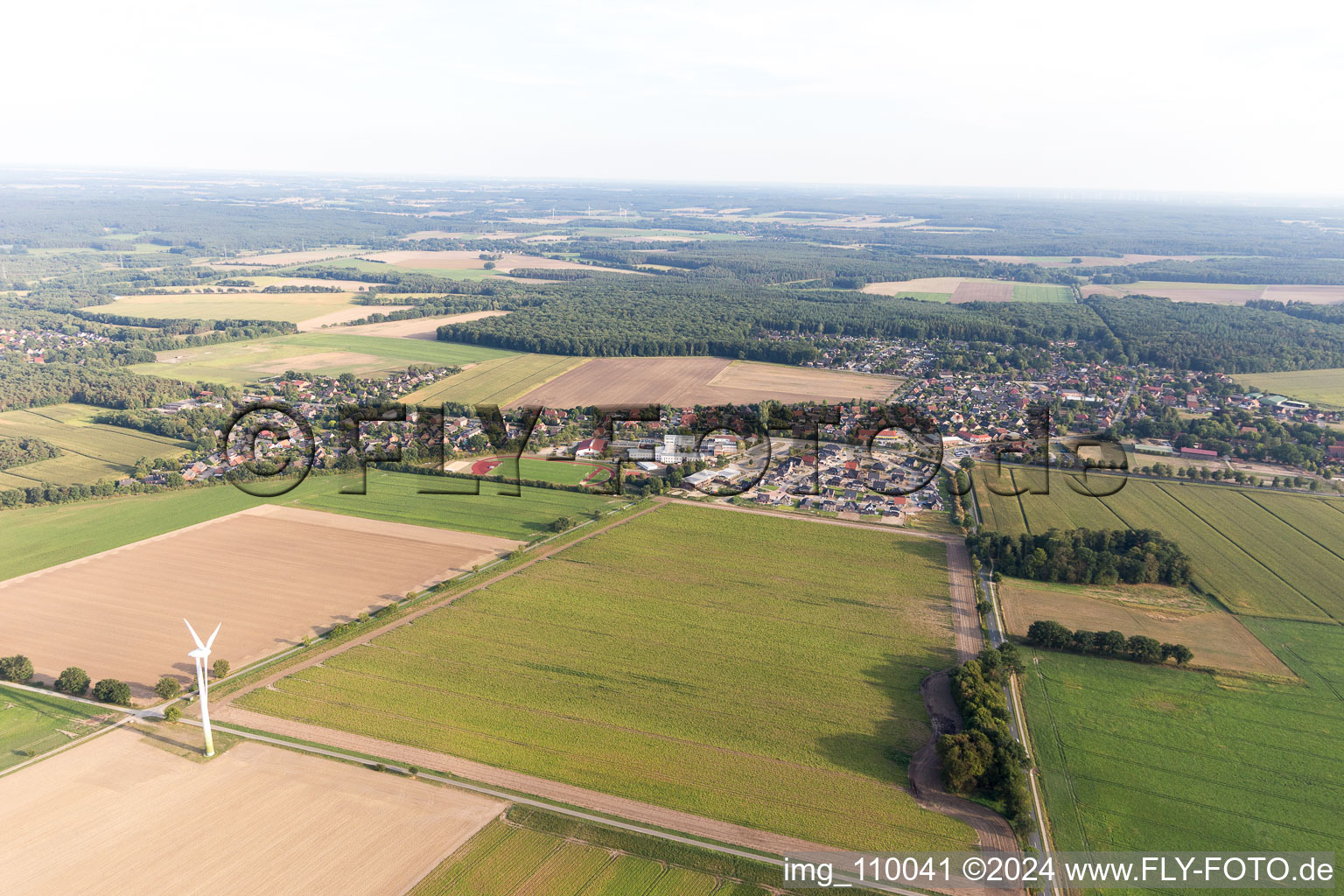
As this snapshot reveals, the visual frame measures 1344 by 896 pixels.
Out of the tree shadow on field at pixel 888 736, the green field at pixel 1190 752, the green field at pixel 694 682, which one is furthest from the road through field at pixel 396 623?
the green field at pixel 1190 752

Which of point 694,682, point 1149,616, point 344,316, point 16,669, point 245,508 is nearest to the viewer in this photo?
point 16,669

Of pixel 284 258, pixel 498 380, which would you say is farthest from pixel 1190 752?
pixel 284 258

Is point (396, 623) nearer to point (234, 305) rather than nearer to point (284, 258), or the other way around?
point (234, 305)

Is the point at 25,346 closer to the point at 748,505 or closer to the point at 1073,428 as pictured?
the point at 748,505

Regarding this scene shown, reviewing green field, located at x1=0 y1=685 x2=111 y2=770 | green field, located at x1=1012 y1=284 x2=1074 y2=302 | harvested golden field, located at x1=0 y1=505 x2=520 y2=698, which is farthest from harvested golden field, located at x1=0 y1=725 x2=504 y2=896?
green field, located at x1=1012 y1=284 x2=1074 y2=302

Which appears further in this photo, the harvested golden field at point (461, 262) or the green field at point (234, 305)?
the harvested golden field at point (461, 262)

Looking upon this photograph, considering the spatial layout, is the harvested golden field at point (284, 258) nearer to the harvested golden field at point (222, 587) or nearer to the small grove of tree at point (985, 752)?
the harvested golden field at point (222, 587)

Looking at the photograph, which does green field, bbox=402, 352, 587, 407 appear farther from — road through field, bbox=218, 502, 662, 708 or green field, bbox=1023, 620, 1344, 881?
green field, bbox=1023, 620, 1344, 881
